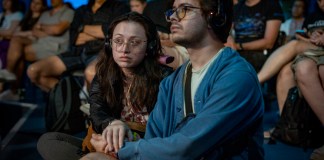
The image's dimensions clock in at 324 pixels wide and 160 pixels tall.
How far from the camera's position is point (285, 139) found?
2.81 metres

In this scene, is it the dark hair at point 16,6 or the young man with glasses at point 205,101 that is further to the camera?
the dark hair at point 16,6

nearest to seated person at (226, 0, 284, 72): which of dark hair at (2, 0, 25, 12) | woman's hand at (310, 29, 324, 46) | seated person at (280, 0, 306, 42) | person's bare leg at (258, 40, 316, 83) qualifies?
person's bare leg at (258, 40, 316, 83)

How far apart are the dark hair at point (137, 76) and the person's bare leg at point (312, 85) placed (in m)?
1.13

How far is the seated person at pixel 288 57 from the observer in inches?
115

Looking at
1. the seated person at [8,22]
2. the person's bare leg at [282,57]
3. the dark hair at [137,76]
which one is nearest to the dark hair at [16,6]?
the seated person at [8,22]

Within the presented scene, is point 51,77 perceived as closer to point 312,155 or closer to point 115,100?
point 115,100

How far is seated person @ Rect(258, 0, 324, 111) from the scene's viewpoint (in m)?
2.91

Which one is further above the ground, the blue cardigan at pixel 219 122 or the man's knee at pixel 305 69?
the blue cardigan at pixel 219 122

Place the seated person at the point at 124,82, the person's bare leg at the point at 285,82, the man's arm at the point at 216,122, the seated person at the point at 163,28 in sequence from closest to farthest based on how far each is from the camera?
the man's arm at the point at 216,122, the seated person at the point at 124,82, the seated person at the point at 163,28, the person's bare leg at the point at 285,82

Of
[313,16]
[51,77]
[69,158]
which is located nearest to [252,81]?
[69,158]

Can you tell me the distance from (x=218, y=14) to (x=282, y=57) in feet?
6.13

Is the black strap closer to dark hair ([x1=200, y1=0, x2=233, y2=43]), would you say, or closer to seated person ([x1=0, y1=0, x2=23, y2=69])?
dark hair ([x1=200, y1=0, x2=233, y2=43])

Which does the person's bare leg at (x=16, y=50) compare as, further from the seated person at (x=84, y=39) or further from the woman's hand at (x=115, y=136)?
the woman's hand at (x=115, y=136)

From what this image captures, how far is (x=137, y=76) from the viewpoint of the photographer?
6.20 feet
